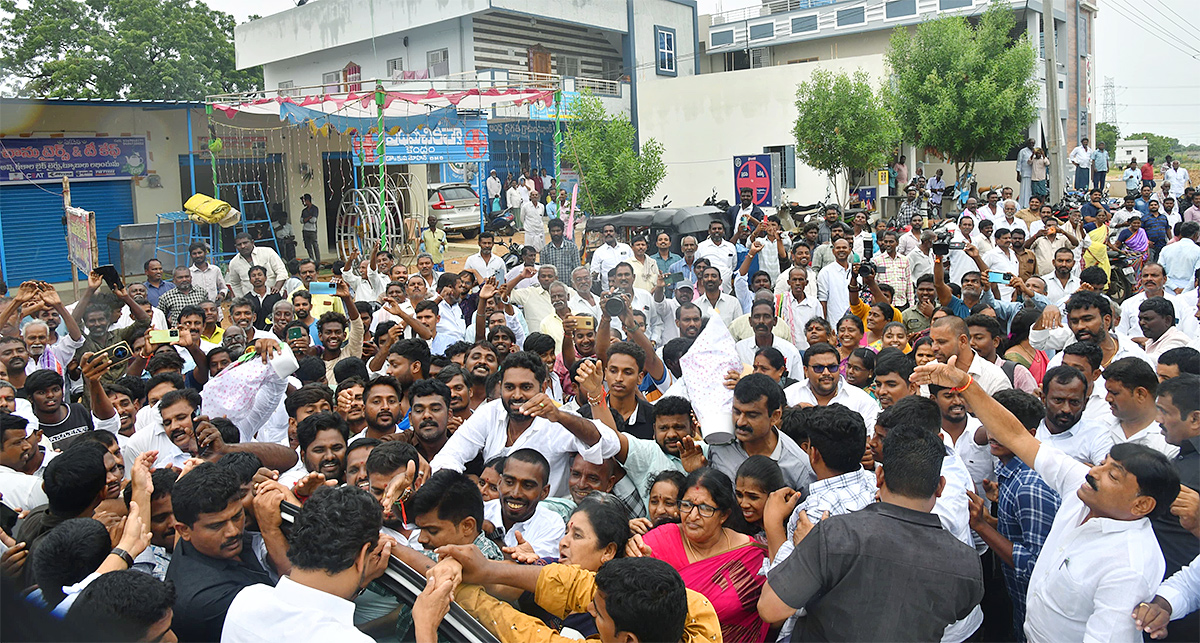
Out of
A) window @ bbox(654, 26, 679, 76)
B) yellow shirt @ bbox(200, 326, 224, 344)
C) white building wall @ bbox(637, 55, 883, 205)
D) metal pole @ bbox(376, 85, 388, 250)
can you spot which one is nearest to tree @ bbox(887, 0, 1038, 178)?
white building wall @ bbox(637, 55, 883, 205)

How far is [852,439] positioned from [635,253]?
21.7ft

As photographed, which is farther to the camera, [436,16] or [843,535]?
[436,16]

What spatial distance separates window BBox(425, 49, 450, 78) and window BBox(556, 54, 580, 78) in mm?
4640

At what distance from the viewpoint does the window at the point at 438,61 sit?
26891 mm

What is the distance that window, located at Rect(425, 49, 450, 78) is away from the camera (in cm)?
2689

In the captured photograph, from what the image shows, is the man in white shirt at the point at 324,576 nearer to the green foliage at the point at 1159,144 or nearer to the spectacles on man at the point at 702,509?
the spectacles on man at the point at 702,509

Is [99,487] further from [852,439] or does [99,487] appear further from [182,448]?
[852,439]

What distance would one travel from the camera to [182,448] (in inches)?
180

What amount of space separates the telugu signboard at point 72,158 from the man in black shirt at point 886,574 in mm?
16304

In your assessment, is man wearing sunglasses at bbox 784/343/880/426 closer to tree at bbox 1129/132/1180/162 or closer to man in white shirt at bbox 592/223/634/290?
man in white shirt at bbox 592/223/634/290

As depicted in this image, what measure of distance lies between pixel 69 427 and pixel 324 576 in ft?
11.2

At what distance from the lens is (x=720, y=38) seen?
36.1 metres

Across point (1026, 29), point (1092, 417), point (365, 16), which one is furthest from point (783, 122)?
point (1092, 417)

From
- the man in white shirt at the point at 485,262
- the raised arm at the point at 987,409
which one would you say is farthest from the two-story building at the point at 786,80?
the raised arm at the point at 987,409
